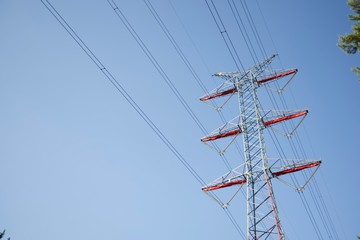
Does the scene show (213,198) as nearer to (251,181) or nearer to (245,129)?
(251,181)

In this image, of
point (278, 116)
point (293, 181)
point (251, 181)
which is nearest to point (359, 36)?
point (278, 116)

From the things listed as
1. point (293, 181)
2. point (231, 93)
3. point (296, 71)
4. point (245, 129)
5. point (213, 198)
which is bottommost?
point (213, 198)

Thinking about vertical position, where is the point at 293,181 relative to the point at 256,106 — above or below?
below

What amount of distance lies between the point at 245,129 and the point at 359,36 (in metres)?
6.29

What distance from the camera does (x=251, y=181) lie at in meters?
9.47

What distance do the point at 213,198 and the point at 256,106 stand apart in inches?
181

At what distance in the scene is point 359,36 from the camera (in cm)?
1121

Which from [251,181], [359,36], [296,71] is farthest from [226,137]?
[359,36]

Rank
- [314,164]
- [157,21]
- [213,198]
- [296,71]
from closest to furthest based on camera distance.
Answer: [157,21] < [314,164] < [213,198] < [296,71]

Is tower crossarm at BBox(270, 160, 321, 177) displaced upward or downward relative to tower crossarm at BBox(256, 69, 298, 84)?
downward

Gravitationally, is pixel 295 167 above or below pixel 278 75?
below

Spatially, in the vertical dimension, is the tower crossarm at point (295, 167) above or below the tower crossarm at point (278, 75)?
below

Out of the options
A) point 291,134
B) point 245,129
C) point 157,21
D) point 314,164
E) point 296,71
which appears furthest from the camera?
point 296,71

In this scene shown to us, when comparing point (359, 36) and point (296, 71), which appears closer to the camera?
point (359, 36)
